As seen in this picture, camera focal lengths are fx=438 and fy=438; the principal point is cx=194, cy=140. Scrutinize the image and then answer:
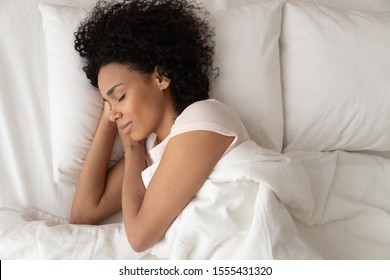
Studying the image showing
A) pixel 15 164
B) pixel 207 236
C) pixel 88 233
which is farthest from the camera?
pixel 15 164

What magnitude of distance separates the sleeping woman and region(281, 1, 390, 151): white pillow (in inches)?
10.4

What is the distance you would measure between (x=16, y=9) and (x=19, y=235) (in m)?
0.63

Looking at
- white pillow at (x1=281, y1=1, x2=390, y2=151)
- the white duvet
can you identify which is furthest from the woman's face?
white pillow at (x1=281, y1=1, x2=390, y2=151)

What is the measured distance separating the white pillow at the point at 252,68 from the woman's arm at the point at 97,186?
308 mm

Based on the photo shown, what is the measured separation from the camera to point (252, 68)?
1199 mm

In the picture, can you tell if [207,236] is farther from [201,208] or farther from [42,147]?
[42,147]

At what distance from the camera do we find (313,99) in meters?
1.24

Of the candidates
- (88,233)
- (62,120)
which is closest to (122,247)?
(88,233)

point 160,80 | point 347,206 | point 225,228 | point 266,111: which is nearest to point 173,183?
point 225,228

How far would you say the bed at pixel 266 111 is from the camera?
3.67 ft

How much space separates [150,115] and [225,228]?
32 centimetres

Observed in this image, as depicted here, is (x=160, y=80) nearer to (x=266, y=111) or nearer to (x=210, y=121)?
(x=210, y=121)

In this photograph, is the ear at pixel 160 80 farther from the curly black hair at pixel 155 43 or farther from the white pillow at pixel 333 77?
the white pillow at pixel 333 77

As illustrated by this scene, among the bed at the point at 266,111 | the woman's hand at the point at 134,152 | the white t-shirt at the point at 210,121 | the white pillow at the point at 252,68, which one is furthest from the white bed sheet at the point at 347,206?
the woman's hand at the point at 134,152
